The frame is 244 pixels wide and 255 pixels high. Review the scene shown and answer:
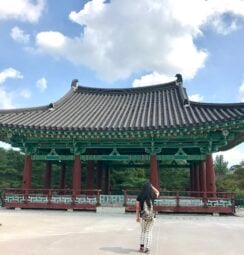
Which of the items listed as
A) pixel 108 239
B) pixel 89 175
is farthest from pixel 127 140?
pixel 108 239

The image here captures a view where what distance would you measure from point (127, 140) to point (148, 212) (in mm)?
→ 10726

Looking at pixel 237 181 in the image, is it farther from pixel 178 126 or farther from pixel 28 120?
pixel 28 120

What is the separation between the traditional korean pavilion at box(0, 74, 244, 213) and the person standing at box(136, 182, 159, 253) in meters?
8.89

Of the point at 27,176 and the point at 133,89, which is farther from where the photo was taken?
the point at 133,89

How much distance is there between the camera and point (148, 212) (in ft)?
23.8

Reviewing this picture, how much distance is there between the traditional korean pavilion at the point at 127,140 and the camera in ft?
52.9

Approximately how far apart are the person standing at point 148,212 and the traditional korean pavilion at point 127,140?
8887 millimetres

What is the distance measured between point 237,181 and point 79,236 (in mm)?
31664

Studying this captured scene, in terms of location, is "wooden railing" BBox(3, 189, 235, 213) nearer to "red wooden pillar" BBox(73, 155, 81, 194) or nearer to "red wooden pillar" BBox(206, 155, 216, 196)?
"red wooden pillar" BBox(73, 155, 81, 194)

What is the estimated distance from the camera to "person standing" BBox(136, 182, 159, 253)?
723cm

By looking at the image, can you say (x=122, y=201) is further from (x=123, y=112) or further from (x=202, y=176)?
(x=123, y=112)

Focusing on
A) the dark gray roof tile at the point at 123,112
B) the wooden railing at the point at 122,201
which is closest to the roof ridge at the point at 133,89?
the dark gray roof tile at the point at 123,112

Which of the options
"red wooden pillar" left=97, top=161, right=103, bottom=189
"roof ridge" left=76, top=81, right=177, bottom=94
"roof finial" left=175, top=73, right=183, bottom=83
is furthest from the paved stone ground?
"roof ridge" left=76, top=81, right=177, bottom=94

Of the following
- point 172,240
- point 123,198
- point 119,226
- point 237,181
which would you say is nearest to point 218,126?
point 123,198
